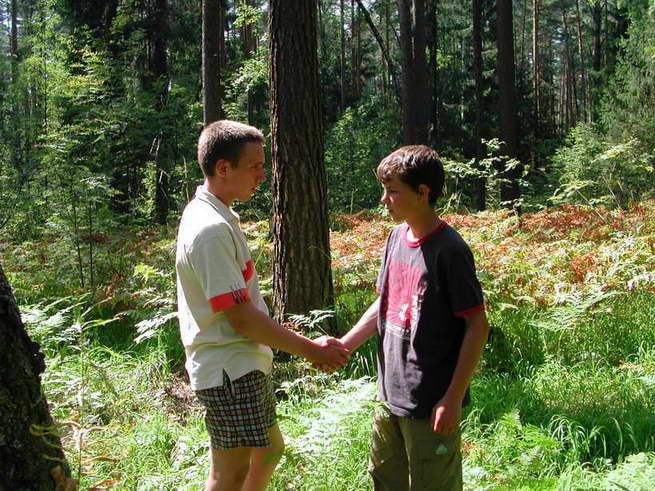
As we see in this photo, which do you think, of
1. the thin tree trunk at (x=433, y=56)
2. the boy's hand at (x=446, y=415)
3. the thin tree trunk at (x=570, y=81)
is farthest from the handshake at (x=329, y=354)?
the thin tree trunk at (x=570, y=81)

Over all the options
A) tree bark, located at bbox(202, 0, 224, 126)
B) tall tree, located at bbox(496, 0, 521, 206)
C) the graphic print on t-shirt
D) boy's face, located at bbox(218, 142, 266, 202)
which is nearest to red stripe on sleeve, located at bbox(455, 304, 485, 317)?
the graphic print on t-shirt

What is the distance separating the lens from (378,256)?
22.8 feet

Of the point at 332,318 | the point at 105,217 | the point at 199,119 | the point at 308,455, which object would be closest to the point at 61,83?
the point at 199,119

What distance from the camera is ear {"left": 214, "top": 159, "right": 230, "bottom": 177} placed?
8.51 ft

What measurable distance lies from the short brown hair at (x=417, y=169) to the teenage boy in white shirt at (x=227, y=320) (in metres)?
0.60

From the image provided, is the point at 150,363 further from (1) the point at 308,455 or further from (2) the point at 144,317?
(1) the point at 308,455

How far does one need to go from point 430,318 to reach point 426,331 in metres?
0.06

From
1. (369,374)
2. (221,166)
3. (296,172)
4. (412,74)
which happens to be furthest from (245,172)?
(412,74)

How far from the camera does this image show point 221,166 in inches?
102

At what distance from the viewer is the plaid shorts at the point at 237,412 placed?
8.25ft

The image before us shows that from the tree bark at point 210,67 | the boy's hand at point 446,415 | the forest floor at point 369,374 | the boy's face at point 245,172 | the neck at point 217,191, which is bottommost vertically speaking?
the forest floor at point 369,374

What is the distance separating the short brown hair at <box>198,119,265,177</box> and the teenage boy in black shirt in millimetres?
623

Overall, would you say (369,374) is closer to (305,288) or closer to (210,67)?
(305,288)

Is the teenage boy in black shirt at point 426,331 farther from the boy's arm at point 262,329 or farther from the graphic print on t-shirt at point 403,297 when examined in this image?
the boy's arm at point 262,329
